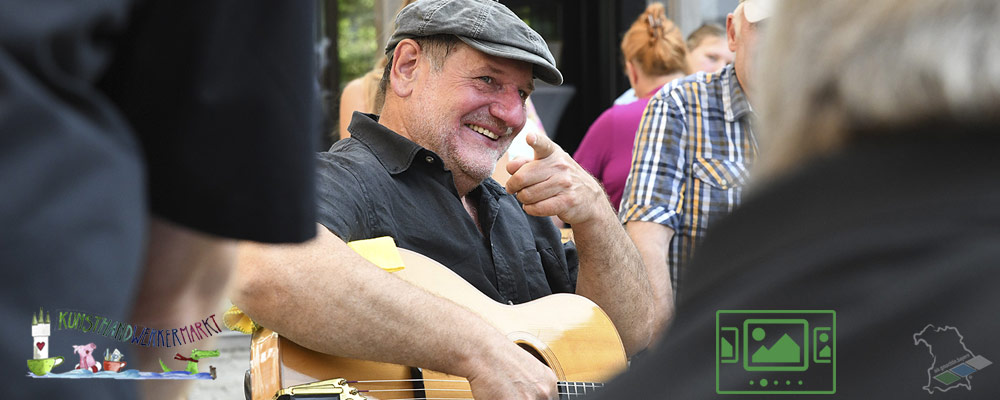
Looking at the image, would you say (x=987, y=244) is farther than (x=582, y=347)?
No

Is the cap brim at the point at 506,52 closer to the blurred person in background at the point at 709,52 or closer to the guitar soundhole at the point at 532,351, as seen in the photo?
the guitar soundhole at the point at 532,351

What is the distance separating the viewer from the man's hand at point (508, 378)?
230cm

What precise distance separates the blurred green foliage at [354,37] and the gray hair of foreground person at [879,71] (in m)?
6.79

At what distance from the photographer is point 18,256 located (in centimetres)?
58

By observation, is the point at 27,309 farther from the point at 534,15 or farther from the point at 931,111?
the point at 534,15

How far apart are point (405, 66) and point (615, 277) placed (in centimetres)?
79

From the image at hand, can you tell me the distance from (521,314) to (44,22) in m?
2.03

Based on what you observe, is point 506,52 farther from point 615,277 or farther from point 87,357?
point 87,357

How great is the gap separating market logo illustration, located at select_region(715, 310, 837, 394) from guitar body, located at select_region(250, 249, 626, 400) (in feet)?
4.69

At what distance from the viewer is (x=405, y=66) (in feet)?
9.82

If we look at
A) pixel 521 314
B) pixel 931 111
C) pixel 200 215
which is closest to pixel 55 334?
pixel 200 215

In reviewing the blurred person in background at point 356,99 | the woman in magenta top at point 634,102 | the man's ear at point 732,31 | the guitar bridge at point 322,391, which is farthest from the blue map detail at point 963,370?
the woman in magenta top at point 634,102

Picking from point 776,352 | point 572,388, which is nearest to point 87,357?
point 776,352

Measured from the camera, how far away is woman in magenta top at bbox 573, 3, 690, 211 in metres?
4.48
